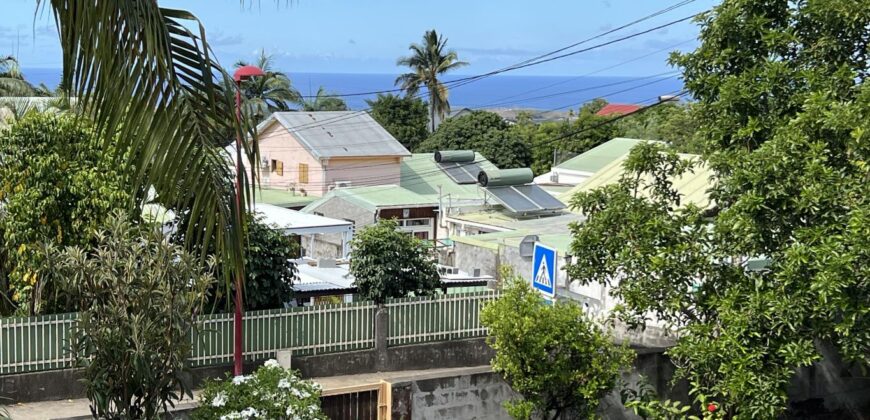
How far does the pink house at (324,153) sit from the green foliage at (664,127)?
37.3ft

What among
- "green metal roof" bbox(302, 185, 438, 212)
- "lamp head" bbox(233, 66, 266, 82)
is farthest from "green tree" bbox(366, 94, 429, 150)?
"lamp head" bbox(233, 66, 266, 82)

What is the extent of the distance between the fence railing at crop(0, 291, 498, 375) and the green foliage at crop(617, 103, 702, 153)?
521 inches

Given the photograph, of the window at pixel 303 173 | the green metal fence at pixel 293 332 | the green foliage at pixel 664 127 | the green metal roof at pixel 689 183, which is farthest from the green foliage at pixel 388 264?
the window at pixel 303 173

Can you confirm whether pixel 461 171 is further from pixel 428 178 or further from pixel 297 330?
pixel 297 330

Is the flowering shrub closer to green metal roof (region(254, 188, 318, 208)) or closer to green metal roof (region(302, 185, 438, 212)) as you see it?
green metal roof (region(302, 185, 438, 212))

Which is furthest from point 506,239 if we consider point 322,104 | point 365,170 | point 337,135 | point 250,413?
point 322,104

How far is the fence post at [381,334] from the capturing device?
14.6 m

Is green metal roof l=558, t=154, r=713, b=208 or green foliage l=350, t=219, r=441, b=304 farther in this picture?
green metal roof l=558, t=154, r=713, b=208

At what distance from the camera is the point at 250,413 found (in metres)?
10.5

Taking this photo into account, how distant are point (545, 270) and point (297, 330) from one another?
368 centimetres

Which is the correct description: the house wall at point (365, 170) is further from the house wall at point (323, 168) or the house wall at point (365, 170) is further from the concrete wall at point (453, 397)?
the concrete wall at point (453, 397)

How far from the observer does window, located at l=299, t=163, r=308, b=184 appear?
40.0 metres

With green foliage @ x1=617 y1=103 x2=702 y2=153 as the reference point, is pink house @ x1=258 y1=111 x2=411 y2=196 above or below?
below

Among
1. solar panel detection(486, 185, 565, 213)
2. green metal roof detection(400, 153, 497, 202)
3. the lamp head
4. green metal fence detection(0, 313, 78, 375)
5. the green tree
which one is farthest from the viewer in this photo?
the green tree
